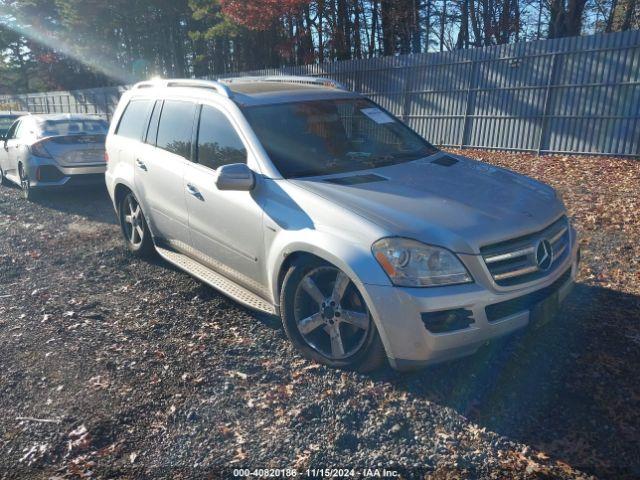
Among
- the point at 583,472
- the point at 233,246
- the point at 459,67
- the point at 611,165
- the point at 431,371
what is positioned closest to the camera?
the point at 583,472

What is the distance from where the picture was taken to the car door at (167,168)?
495 cm

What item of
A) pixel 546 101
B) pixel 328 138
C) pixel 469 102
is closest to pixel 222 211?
pixel 328 138

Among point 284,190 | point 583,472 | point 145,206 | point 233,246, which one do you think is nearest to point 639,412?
point 583,472

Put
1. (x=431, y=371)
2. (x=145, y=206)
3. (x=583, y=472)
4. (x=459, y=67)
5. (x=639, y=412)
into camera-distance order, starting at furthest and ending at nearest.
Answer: (x=459, y=67) < (x=145, y=206) < (x=431, y=371) < (x=639, y=412) < (x=583, y=472)

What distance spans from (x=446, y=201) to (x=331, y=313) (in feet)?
3.41

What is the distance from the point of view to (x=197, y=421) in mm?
3316

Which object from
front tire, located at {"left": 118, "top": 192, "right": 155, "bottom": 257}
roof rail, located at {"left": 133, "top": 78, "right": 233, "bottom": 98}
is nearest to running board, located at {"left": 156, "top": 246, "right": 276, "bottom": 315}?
front tire, located at {"left": 118, "top": 192, "right": 155, "bottom": 257}

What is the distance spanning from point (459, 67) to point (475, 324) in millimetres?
11478

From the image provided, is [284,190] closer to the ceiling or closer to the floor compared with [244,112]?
closer to the floor

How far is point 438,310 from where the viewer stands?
3.08 metres

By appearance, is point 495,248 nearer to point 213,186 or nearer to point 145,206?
point 213,186

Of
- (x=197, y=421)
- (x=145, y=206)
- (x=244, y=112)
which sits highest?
(x=244, y=112)

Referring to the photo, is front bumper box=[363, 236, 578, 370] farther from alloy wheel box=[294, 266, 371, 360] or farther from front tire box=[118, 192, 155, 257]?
front tire box=[118, 192, 155, 257]

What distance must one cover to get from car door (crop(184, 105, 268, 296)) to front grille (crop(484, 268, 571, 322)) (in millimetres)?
1656
